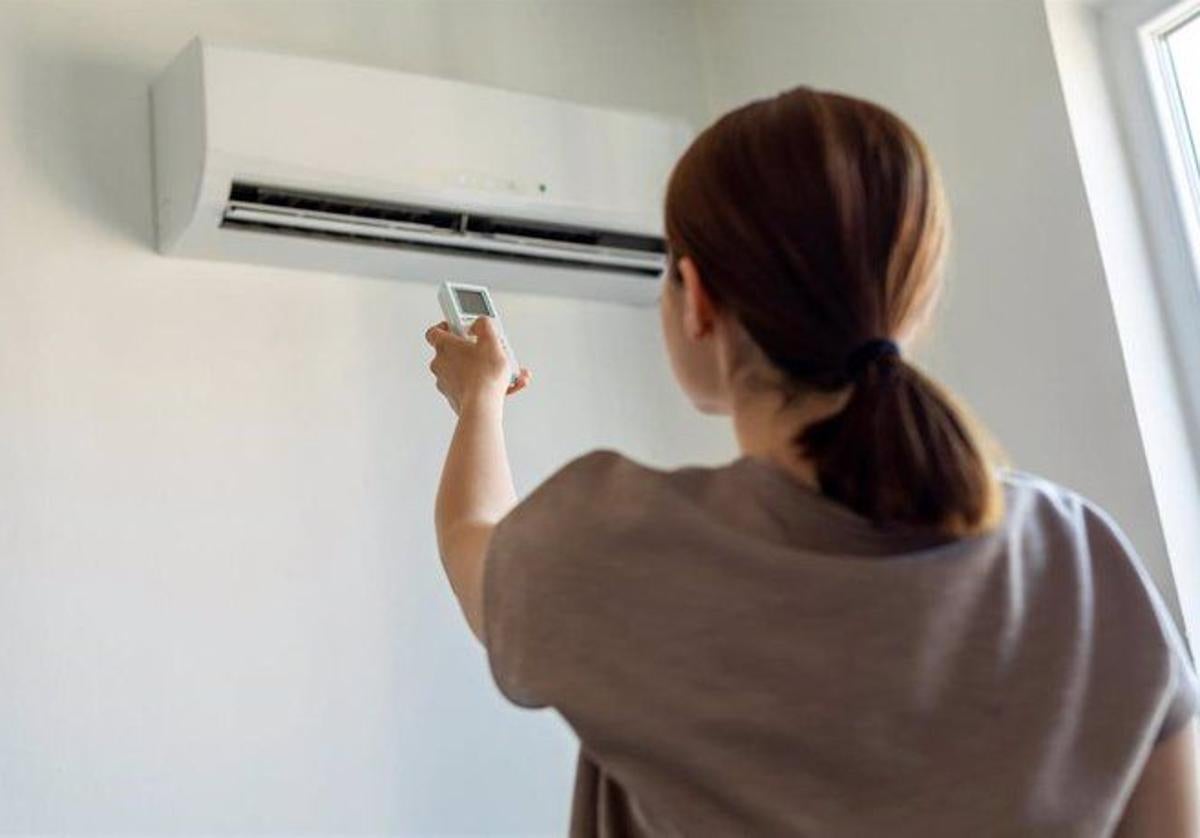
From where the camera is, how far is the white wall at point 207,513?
167cm

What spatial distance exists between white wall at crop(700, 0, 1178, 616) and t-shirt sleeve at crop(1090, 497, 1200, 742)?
897mm

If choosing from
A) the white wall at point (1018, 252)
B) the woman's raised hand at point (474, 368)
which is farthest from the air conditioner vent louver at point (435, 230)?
the woman's raised hand at point (474, 368)

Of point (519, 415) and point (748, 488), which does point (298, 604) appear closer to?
point (519, 415)

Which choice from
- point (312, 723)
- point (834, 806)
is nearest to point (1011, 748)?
point (834, 806)

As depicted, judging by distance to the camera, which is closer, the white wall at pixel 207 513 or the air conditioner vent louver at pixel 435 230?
the white wall at pixel 207 513

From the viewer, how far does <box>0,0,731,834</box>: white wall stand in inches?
65.7

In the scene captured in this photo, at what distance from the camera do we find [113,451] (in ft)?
5.74

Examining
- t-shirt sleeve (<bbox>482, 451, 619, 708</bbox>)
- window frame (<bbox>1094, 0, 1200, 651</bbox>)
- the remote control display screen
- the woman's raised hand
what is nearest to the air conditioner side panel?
the remote control display screen

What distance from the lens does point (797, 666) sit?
0.67 meters

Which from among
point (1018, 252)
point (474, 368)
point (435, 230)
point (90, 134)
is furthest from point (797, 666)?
point (90, 134)

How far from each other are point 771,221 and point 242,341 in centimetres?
129

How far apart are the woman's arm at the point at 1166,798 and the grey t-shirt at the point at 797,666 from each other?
35 millimetres

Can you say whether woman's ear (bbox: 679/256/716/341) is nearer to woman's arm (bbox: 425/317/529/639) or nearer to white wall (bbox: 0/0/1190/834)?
woman's arm (bbox: 425/317/529/639)

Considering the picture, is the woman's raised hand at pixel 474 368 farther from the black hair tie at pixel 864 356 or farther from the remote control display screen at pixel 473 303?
the black hair tie at pixel 864 356
